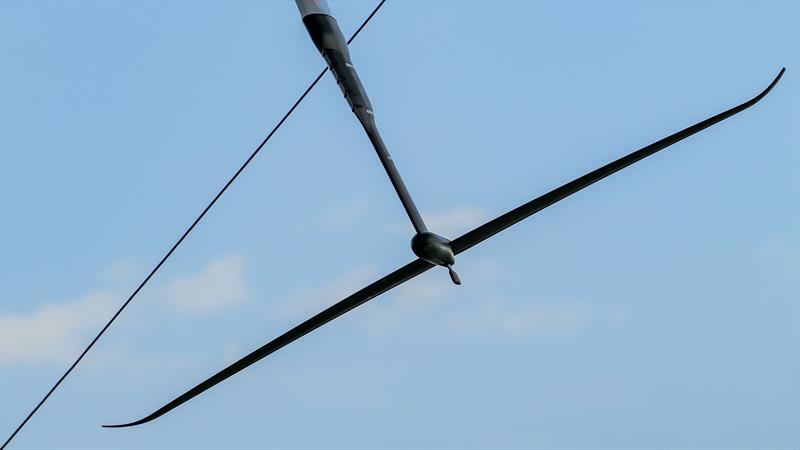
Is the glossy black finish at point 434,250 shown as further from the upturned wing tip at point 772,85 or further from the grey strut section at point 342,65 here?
the upturned wing tip at point 772,85

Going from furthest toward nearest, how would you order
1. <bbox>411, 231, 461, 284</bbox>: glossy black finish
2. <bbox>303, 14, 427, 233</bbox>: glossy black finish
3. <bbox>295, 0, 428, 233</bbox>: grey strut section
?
<bbox>295, 0, 428, 233</bbox>: grey strut section, <bbox>303, 14, 427, 233</bbox>: glossy black finish, <bbox>411, 231, 461, 284</bbox>: glossy black finish

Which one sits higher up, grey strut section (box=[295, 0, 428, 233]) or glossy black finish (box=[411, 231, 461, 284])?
grey strut section (box=[295, 0, 428, 233])

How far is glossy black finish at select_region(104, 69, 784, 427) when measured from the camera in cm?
2591

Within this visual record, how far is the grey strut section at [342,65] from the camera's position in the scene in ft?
87.7

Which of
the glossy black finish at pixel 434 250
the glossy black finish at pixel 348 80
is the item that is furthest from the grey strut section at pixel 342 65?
the glossy black finish at pixel 434 250

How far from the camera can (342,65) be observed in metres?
29.5

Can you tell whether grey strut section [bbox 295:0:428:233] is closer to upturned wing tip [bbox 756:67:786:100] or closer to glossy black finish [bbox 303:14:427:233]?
glossy black finish [bbox 303:14:427:233]

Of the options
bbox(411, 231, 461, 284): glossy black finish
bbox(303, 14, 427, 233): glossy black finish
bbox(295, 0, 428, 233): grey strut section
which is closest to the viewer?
bbox(411, 231, 461, 284): glossy black finish

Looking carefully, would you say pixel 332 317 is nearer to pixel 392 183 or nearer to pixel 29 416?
pixel 392 183

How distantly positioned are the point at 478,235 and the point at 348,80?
5563mm

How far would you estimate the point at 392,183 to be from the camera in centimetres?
2556

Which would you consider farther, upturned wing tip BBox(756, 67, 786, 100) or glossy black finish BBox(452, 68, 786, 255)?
upturned wing tip BBox(756, 67, 786, 100)

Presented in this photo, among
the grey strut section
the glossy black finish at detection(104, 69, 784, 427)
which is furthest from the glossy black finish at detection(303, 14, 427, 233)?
the glossy black finish at detection(104, 69, 784, 427)

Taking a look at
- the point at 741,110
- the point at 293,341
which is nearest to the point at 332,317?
the point at 293,341
